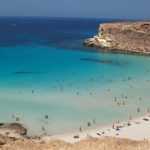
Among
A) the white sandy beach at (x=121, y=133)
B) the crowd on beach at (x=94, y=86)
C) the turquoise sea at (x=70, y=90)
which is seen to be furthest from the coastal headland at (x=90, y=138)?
the turquoise sea at (x=70, y=90)

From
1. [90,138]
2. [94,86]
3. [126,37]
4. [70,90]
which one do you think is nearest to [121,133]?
[90,138]

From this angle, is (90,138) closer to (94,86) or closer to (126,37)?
(94,86)

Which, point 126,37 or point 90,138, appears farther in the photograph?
point 126,37

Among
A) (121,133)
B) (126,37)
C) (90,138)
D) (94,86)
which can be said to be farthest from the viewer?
(126,37)

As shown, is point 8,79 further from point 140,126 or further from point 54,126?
point 140,126

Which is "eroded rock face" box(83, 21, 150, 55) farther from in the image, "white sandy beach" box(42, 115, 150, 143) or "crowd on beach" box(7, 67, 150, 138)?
"white sandy beach" box(42, 115, 150, 143)

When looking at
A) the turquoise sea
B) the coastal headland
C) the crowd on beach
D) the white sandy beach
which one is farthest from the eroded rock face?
the white sandy beach

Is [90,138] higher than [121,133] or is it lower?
higher
